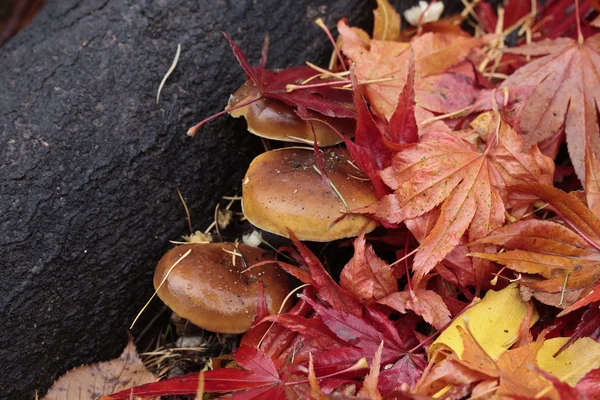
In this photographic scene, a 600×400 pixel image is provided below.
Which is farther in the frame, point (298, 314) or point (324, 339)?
point (298, 314)

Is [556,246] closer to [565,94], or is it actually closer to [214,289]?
[565,94]

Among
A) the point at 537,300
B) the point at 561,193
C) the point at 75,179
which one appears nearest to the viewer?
the point at 561,193

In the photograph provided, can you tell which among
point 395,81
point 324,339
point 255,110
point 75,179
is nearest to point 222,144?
point 255,110

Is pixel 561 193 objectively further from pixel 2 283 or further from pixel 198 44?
pixel 2 283

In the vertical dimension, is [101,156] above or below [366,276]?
above

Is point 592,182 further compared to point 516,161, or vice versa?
point 516,161

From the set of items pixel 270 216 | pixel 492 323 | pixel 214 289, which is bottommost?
pixel 492 323

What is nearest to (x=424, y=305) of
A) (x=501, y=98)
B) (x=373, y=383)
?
(x=373, y=383)
